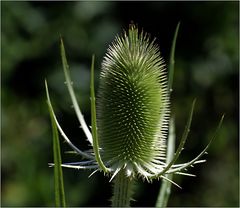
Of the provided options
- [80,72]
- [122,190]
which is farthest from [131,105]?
[80,72]

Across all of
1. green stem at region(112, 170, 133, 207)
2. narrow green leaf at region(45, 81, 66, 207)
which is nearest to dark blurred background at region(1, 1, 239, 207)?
green stem at region(112, 170, 133, 207)

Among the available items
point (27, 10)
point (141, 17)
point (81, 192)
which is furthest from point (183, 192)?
point (27, 10)

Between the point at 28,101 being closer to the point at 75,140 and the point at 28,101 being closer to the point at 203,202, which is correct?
the point at 75,140

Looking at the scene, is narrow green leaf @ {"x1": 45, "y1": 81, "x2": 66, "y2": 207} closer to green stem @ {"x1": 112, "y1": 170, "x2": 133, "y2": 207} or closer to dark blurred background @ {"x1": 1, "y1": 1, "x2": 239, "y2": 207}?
green stem @ {"x1": 112, "y1": 170, "x2": 133, "y2": 207}

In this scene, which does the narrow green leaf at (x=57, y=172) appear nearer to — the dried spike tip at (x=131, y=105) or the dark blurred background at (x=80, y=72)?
the dried spike tip at (x=131, y=105)

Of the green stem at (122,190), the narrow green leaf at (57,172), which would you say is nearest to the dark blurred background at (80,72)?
the green stem at (122,190)
